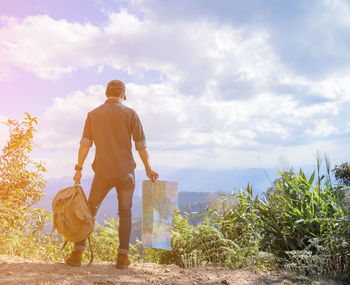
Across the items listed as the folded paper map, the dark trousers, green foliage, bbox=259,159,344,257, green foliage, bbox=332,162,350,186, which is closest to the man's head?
the dark trousers

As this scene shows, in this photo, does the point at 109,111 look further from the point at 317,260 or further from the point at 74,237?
the point at 317,260

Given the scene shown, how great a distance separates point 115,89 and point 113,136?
2.29 feet

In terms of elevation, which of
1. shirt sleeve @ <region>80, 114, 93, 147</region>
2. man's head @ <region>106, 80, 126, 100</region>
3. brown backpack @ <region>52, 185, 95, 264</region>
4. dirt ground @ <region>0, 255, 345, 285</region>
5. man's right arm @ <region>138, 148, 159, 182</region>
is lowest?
dirt ground @ <region>0, 255, 345, 285</region>

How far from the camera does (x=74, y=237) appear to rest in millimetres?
4484

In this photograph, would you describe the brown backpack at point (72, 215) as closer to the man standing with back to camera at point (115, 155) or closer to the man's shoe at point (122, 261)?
the man standing with back to camera at point (115, 155)

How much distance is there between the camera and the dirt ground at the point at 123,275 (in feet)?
13.2

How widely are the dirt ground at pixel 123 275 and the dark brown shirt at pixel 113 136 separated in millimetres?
1245

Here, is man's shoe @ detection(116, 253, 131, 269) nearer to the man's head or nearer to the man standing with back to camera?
the man standing with back to camera

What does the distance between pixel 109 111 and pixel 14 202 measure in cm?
266

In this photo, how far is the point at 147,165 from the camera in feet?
16.3

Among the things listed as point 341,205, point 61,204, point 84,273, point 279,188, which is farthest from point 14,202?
→ point 341,205

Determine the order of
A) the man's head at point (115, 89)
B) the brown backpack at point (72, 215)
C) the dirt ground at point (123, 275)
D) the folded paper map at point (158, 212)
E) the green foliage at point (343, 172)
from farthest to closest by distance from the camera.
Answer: the green foliage at point (343, 172)
the folded paper map at point (158, 212)
the man's head at point (115, 89)
the brown backpack at point (72, 215)
the dirt ground at point (123, 275)

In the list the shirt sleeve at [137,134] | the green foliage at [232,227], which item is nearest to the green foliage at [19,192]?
the green foliage at [232,227]

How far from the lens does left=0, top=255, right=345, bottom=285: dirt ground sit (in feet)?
13.2
